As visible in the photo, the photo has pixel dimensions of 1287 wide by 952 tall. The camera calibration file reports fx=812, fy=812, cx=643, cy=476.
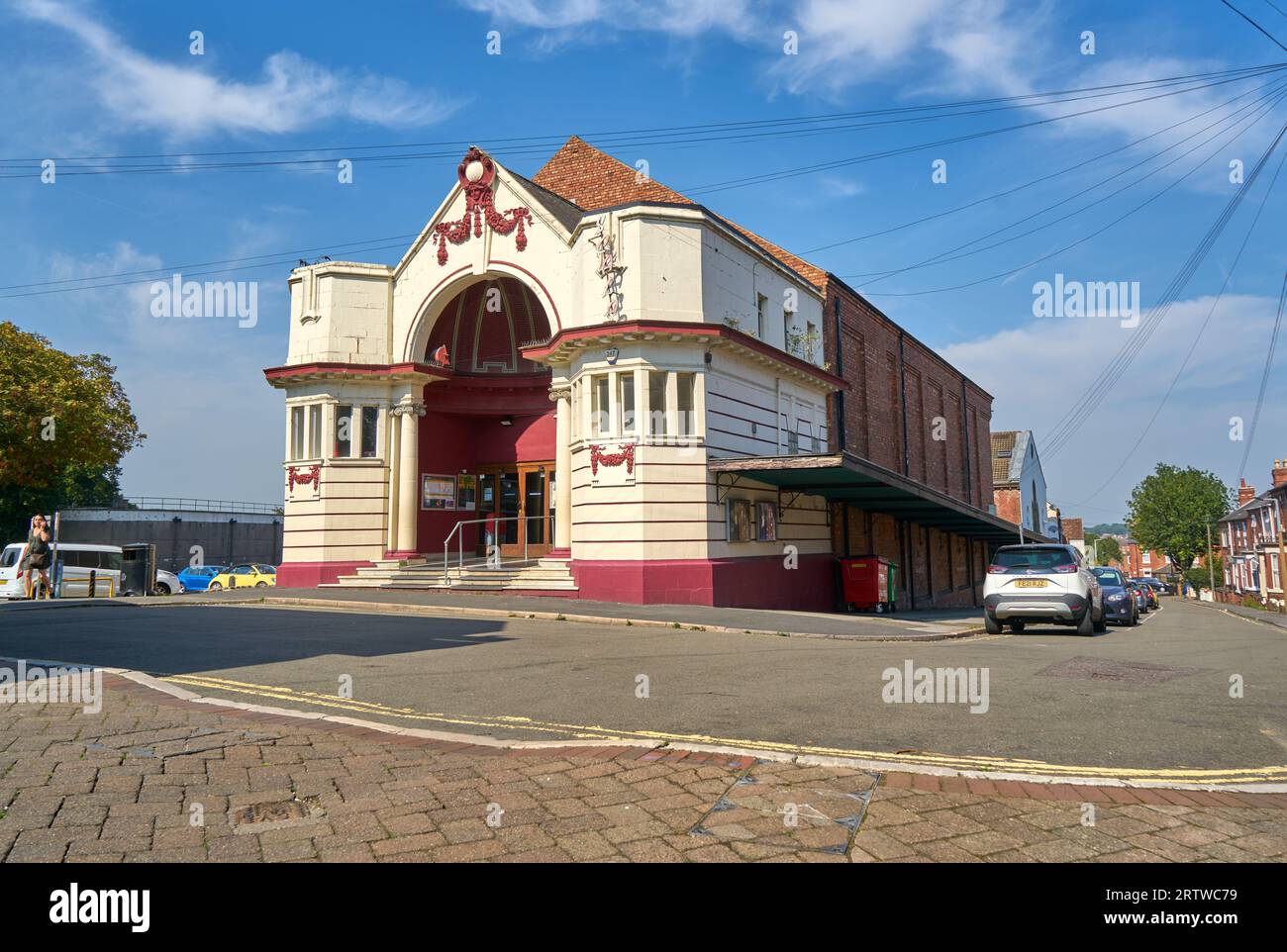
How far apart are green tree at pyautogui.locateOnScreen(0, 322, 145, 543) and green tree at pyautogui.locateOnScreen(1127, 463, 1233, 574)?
99.6 metres

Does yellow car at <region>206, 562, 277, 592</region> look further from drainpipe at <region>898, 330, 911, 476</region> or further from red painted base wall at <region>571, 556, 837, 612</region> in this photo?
drainpipe at <region>898, 330, 911, 476</region>

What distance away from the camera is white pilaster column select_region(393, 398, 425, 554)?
23266mm

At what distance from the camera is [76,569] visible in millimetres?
28188

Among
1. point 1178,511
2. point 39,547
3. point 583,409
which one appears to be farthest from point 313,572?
point 1178,511

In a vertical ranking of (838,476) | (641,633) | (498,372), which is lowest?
(641,633)

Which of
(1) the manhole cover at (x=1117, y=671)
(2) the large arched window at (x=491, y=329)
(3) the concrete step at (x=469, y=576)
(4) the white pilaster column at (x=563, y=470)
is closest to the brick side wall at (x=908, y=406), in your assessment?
(2) the large arched window at (x=491, y=329)

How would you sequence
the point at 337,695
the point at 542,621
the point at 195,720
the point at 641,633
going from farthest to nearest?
1. the point at 542,621
2. the point at 641,633
3. the point at 337,695
4. the point at 195,720

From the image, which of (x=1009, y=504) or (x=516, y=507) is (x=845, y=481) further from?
(x=1009, y=504)
